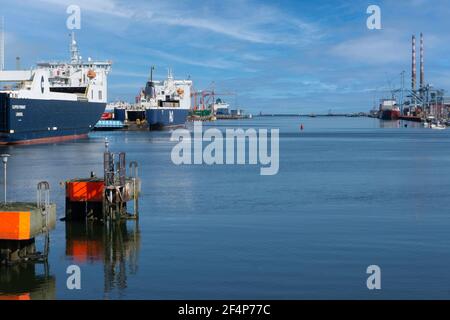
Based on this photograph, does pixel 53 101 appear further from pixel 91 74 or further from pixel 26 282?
pixel 26 282

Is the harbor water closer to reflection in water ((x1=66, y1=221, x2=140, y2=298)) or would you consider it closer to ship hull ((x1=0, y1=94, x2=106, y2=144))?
reflection in water ((x1=66, y1=221, x2=140, y2=298))

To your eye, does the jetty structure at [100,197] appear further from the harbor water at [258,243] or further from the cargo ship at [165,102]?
the cargo ship at [165,102]

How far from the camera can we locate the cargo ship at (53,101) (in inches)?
2581

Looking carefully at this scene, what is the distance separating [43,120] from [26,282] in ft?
191

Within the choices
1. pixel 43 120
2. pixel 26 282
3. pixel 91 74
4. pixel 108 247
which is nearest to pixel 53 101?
pixel 43 120

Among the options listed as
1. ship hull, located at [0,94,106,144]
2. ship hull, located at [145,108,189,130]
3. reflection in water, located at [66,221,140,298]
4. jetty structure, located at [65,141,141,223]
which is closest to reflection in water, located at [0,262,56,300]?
reflection in water, located at [66,221,140,298]

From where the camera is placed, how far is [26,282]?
15852 mm

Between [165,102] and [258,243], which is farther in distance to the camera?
[165,102]

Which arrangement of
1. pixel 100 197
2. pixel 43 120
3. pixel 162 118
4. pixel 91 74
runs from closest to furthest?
pixel 100 197 → pixel 43 120 → pixel 91 74 → pixel 162 118

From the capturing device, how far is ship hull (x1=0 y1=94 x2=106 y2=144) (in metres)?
64.8

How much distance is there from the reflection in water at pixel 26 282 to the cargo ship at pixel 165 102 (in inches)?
4194

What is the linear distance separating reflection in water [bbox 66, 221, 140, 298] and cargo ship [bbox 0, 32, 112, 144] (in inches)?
1754

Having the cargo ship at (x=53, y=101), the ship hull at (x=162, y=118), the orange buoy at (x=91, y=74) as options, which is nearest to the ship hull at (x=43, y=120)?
the cargo ship at (x=53, y=101)
